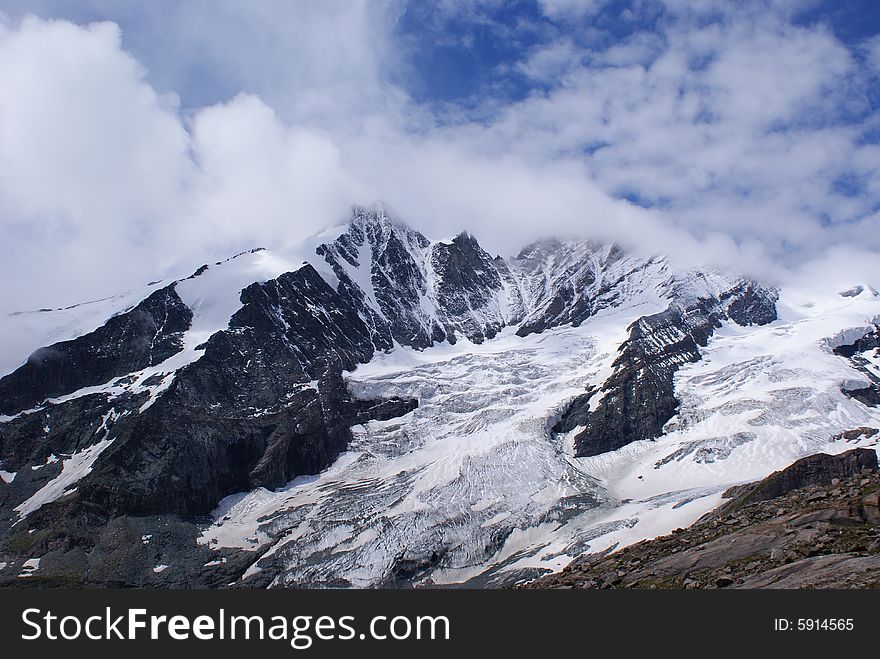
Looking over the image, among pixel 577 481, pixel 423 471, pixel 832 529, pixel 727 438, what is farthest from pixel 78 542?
pixel 727 438

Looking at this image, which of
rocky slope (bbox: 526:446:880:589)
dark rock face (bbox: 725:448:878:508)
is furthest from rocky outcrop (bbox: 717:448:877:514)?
rocky slope (bbox: 526:446:880:589)

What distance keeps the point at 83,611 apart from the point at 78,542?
115 m

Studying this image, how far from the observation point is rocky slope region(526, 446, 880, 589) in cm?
4734

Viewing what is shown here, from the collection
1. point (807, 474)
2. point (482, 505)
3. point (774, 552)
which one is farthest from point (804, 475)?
point (774, 552)

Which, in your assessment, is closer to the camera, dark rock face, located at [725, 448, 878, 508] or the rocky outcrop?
the rocky outcrop

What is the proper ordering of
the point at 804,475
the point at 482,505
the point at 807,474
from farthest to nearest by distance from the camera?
the point at 482,505 < the point at 807,474 < the point at 804,475

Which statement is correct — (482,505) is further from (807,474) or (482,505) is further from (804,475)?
(807,474)

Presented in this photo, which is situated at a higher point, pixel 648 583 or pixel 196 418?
pixel 196 418

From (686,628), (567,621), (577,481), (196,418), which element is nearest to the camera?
(686,628)

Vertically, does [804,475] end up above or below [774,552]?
above

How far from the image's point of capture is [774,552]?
56.2 m

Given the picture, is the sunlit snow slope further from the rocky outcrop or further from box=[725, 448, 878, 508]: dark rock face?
box=[725, 448, 878, 508]: dark rock face

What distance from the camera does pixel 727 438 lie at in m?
195

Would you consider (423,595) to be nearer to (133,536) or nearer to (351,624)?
(351,624)
